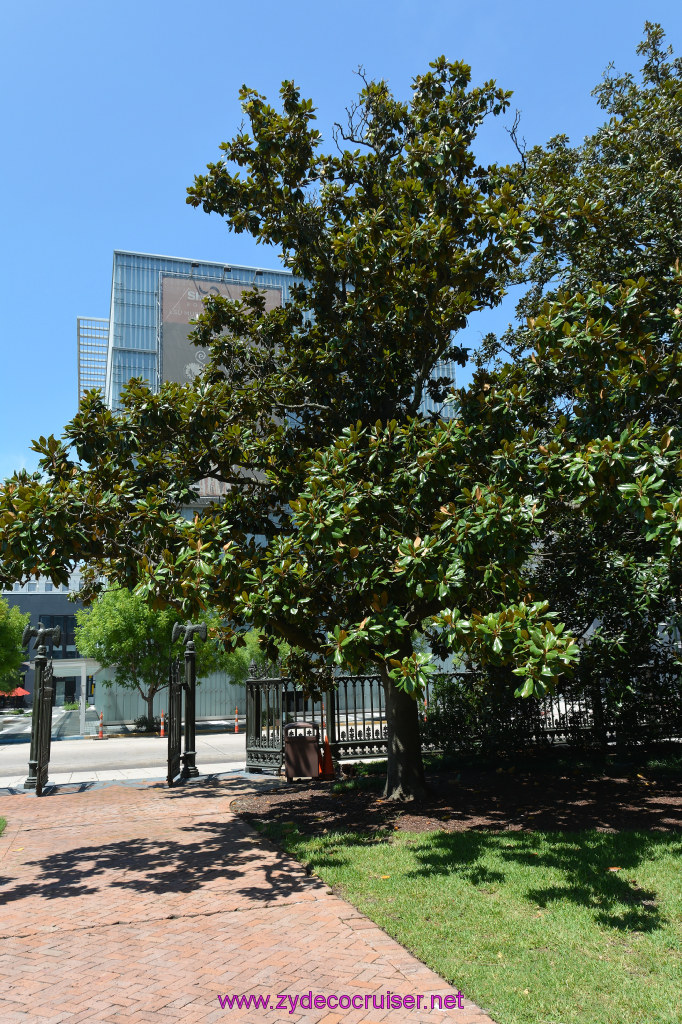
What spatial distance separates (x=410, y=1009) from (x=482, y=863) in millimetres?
3126

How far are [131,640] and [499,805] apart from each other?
26525mm

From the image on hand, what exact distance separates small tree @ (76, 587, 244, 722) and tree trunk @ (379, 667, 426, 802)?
2331cm

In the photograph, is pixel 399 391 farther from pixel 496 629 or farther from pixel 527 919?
pixel 527 919

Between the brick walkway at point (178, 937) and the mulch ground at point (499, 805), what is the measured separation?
143 centimetres

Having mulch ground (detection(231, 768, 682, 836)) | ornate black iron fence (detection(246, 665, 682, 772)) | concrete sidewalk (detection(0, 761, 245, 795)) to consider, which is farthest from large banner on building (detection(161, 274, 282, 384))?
mulch ground (detection(231, 768, 682, 836))

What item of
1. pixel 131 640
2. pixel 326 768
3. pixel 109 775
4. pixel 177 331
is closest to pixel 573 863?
pixel 326 768

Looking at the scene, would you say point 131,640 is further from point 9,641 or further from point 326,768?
point 326,768

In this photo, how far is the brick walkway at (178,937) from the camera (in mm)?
4477

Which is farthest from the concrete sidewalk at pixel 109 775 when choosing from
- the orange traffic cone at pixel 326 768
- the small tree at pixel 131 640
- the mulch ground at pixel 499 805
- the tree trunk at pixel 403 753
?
the small tree at pixel 131 640

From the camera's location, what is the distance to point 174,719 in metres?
14.1

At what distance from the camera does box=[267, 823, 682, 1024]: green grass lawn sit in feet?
14.0

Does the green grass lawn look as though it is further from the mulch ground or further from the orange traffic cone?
the orange traffic cone

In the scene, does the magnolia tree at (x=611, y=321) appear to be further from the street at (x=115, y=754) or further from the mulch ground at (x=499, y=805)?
the street at (x=115, y=754)

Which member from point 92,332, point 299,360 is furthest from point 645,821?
point 92,332
